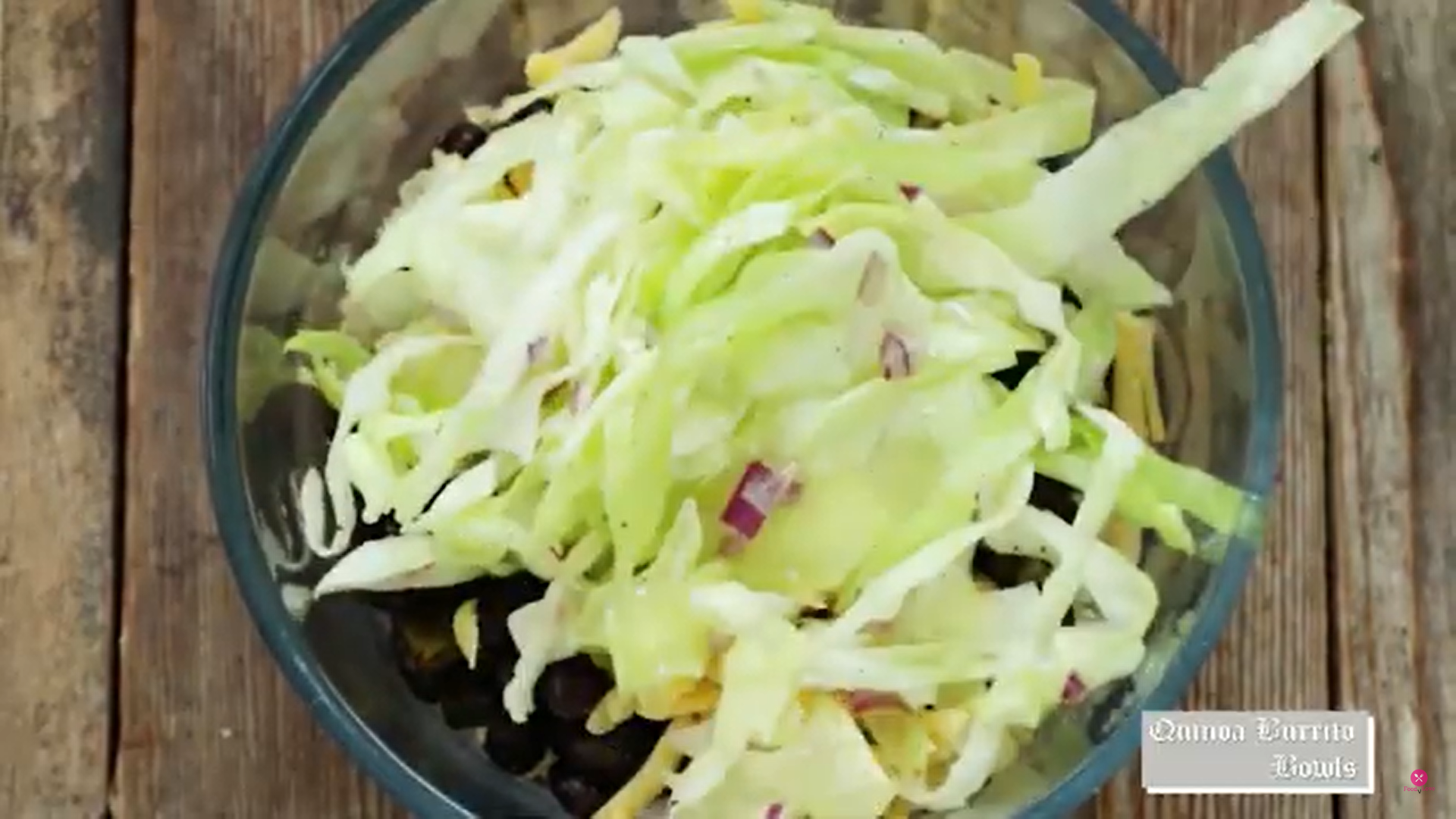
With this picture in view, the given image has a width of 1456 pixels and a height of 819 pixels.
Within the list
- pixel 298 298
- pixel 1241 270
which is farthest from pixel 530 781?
pixel 1241 270

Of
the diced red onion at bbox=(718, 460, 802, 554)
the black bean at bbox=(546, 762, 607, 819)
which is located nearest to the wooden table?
the black bean at bbox=(546, 762, 607, 819)

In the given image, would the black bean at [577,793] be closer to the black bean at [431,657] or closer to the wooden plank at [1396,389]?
the black bean at [431,657]

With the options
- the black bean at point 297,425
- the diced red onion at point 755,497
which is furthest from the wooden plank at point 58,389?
the diced red onion at point 755,497

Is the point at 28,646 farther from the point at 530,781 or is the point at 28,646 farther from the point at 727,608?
the point at 727,608

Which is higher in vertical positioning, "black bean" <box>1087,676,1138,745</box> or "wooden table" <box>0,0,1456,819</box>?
"wooden table" <box>0,0,1456,819</box>

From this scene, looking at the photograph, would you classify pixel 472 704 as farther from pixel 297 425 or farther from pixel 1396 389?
pixel 1396 389

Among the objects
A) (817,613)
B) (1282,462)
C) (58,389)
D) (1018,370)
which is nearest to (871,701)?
(817,613)

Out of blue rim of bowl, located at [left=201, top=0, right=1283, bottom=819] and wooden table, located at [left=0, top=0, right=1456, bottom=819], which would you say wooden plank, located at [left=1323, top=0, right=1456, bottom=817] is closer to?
wooden table, located at [left=0, top=0, right=1456, bottom=819]
